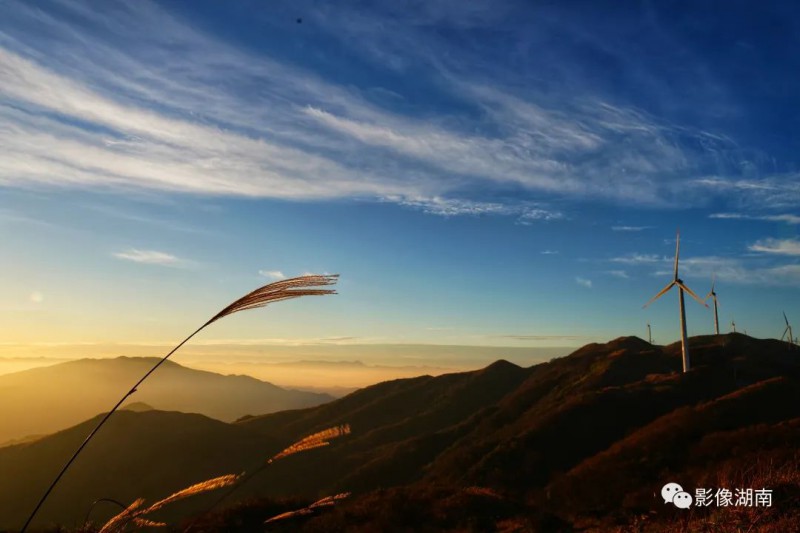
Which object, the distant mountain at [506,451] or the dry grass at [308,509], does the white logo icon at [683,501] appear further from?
the dry grass at [308,509]

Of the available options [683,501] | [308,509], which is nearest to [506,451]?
[683,501]

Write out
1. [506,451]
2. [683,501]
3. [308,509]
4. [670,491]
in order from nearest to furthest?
[308,509], [683,501], [670,491], [506,451]

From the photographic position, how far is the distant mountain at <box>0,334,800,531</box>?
2562cm

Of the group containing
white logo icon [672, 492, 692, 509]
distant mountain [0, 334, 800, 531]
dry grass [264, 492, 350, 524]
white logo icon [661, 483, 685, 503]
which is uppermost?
dry grass [264, 492, 350, 524]

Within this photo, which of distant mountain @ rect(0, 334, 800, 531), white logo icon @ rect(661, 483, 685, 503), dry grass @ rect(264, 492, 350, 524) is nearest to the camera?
dry grass @ rect(264, 492, 350, 524)

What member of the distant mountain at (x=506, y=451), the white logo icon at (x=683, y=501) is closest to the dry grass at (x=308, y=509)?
the distant mountain at (x=506, y=451)

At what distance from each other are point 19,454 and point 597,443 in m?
93.7

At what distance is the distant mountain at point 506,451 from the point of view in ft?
84.1

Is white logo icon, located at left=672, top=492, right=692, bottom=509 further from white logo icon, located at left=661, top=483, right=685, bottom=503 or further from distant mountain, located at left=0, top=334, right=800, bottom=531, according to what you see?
white logo icon, located at left=661, top=483, right=685, bottom=503

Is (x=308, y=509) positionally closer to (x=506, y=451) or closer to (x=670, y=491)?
(x=670, y=491)

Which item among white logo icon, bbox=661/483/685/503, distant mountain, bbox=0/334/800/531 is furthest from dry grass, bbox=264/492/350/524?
white logo icon, bbox=661/483/685/503

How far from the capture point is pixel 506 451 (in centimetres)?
5416

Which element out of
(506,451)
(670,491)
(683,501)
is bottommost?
(506,451)

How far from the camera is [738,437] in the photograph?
3588 cm
